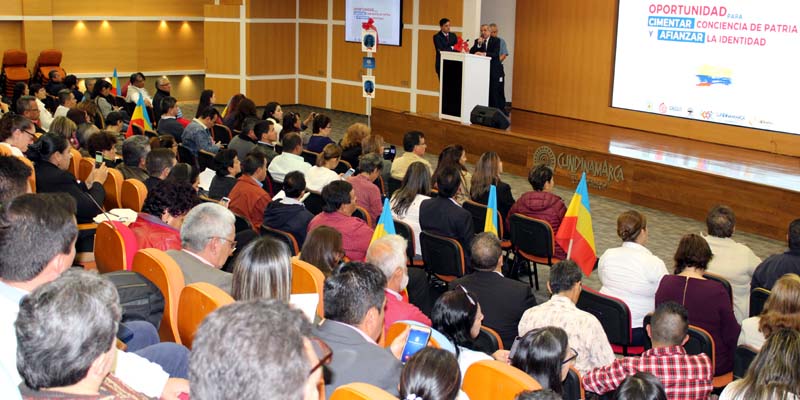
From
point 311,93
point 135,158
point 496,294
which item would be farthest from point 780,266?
point 311,93

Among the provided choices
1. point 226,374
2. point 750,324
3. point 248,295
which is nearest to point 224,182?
point 248,295

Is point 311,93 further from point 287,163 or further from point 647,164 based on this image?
point 287,163

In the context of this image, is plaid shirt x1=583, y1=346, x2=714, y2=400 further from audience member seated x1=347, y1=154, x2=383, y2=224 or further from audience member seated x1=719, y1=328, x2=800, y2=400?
audience member seated x1=347, y1=154, x2=383, y2=224

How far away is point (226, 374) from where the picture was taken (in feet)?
5.32

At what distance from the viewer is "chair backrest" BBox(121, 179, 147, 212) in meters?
6.16

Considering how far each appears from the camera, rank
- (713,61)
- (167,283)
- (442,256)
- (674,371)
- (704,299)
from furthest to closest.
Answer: (713,61)
(442,256)
(704,299)
(674,371)
(167,283)

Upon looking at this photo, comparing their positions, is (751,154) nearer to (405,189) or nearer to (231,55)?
(405,189)

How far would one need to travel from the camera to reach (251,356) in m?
1.61

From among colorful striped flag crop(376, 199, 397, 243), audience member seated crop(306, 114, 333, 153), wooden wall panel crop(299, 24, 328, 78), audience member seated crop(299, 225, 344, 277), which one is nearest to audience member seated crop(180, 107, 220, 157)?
audience member seated crop(306, 114, 333, 153)

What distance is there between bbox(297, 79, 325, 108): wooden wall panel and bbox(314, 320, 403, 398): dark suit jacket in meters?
14.4

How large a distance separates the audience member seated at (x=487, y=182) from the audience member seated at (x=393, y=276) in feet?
10.4

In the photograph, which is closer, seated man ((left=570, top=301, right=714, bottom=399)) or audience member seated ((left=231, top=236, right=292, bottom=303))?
audience member seated ((left=231, top=236, right=292, bottom=303))

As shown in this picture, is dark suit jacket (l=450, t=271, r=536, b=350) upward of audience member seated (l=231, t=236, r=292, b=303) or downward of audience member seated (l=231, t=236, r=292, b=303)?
downward

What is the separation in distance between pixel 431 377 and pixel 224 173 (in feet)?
15.5
